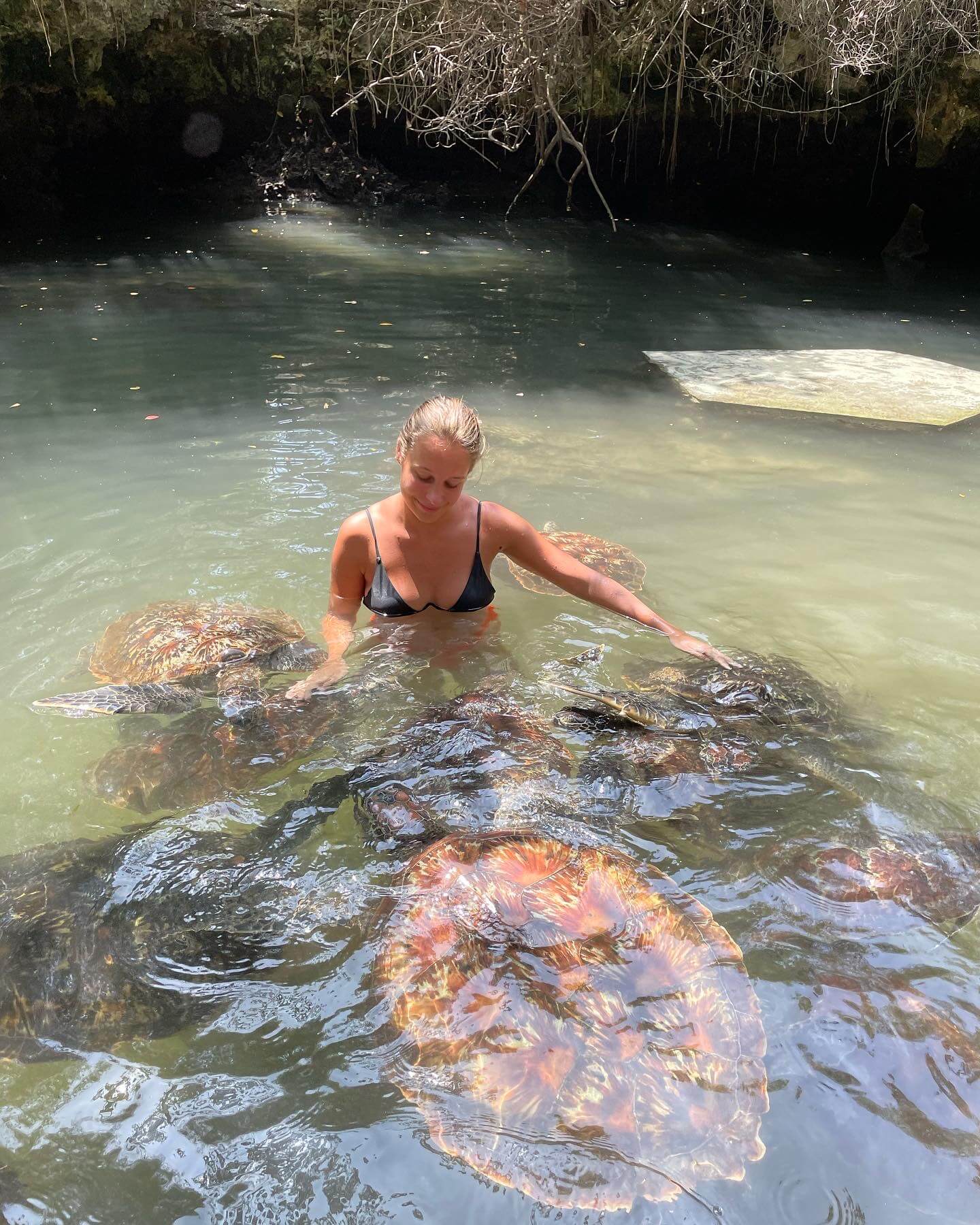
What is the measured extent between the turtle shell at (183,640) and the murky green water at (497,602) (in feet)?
0.77

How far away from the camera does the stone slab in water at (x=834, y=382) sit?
307 inches

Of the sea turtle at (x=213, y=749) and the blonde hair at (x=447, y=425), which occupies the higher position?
the blonde hair at (x=447, y=425)

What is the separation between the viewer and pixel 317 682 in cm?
378

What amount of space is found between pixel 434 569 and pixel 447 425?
0.82 meters

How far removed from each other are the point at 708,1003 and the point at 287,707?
206 cm

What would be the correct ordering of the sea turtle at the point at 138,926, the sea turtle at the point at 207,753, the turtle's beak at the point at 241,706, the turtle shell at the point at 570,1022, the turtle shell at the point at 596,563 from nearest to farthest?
1. the turtle shell at the point at 570,1022
2. the sea turtle at the point at 138,926
3. the sea turtle at the point at 207,753
4. the turtle's beak at the point at 241,706
5. the turtle shell at the point at 596,563

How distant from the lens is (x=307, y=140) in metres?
17.1

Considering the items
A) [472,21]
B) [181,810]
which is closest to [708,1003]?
[181,810]

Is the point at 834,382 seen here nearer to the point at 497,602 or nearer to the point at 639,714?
the point at 497,602

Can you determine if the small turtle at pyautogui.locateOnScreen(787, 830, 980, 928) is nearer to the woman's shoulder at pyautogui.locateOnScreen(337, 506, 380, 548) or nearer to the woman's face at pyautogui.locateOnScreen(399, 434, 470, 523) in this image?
the woman's face at pyautogui.locateOnScreen(399, 434, 470, 523)

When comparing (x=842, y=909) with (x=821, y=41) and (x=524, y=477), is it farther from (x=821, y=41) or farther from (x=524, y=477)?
(x=821, y=41)

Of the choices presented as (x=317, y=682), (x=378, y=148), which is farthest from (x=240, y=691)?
(x=378, y=148)

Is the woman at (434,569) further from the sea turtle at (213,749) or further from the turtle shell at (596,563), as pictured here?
the turtle shell at (596,563)

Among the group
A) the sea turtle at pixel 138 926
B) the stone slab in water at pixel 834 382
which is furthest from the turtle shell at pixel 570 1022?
the stone slab in water at pixel 834 382
